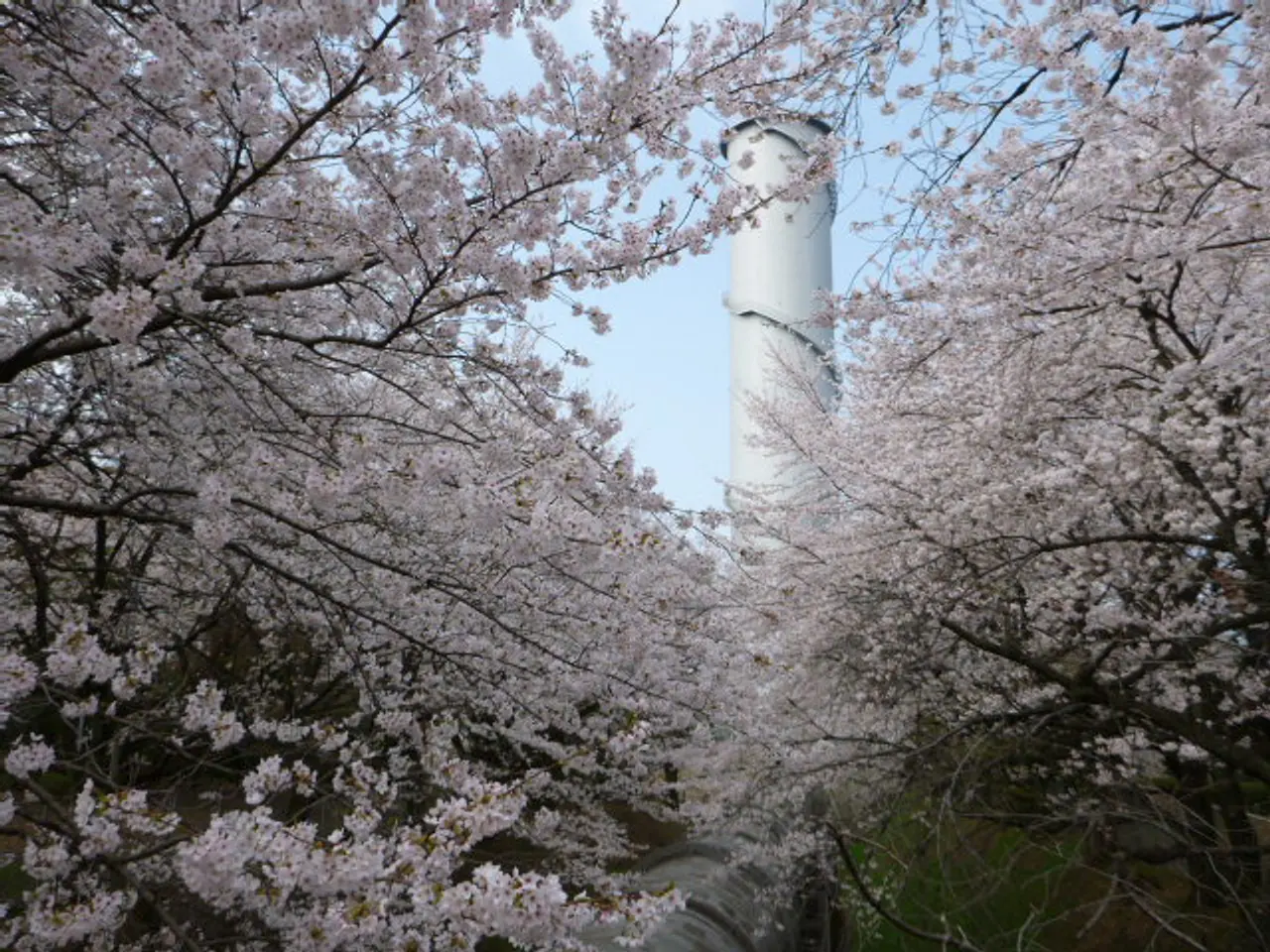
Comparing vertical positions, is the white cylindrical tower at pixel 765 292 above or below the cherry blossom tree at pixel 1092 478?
above

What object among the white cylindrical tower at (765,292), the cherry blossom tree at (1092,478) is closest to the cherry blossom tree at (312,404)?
the cherry blossom tree at (1092,478)

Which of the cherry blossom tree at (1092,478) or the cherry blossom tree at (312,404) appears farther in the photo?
the cherry blossom tree at (1092,478)

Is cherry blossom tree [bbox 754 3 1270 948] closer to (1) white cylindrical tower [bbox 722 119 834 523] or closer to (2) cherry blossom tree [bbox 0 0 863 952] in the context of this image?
(2) cherry blossom tree [bbox 0 0 863 952]

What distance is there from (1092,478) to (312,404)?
5125 millimetres

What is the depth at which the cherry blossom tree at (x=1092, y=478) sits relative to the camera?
4000 millimetres

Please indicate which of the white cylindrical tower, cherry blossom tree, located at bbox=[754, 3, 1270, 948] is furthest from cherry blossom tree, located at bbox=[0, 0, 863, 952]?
the white cylindrical tower

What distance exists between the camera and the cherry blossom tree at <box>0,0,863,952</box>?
2.58m

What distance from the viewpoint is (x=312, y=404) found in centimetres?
538

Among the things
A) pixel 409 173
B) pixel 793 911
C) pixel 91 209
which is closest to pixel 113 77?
pixel 91 209

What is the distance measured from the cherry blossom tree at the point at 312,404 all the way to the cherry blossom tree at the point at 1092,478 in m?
1.59

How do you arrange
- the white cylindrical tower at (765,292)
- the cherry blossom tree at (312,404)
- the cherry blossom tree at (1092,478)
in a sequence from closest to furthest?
the cherry blossom tree at (312,404), the cherry blossom tree at (1092,478), the white cylindrical tower at (765,292)

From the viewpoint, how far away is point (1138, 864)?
8.54m

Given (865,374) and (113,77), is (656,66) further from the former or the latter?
(865,374)

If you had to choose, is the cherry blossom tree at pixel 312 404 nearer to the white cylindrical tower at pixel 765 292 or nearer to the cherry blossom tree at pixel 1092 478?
the cherry blossom tree at pixel 1092 478
